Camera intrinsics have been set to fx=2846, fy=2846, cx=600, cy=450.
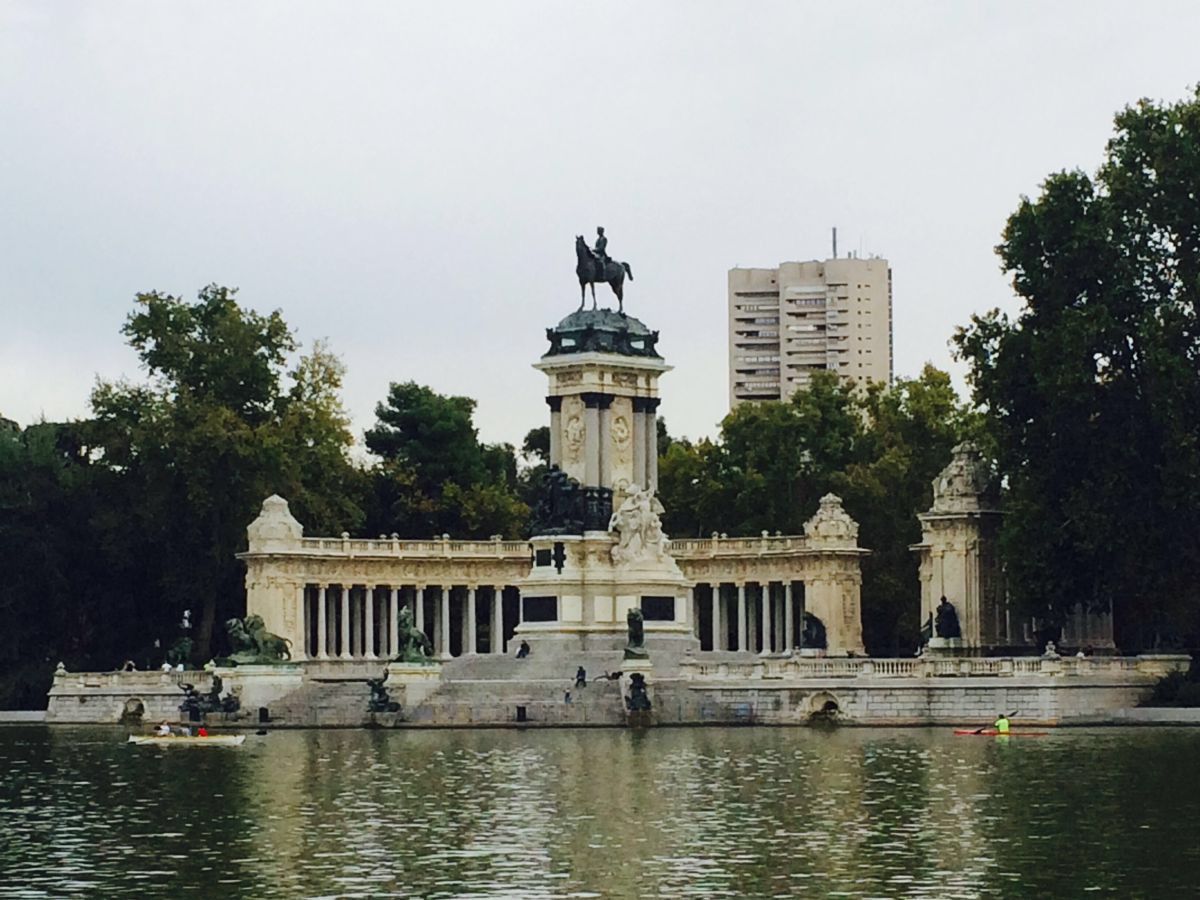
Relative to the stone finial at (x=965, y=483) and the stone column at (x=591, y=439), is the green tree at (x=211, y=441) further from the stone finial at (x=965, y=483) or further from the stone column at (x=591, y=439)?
the stone finial at (x=965, y=483)

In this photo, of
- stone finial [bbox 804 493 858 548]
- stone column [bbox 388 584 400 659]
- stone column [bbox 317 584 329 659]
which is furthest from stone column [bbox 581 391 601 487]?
stone column [bbox 317 584 329 659]

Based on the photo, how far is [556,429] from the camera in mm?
86688

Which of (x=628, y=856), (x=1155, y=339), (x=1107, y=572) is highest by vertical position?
(x=1155, y=339)

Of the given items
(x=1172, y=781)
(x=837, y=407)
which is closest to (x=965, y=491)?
(x=837, y=407)

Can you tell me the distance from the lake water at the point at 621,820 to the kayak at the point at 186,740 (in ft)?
12.2

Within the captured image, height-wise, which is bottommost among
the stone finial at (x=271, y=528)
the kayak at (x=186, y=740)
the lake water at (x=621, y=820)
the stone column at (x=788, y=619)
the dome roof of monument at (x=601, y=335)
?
the lake water at (x=621, y=820)

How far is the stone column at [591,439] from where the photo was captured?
281 ft

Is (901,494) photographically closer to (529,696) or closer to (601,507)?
(601,507)

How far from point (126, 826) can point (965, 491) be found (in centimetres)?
4711

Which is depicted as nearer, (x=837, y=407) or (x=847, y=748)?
(x=847, y=748)

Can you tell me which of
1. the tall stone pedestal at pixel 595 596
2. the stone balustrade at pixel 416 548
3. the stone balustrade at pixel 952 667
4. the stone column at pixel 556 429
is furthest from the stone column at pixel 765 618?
the stone balustrade at pixel 952 667

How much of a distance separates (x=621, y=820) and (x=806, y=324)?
140 meters

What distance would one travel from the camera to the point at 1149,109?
75.4m

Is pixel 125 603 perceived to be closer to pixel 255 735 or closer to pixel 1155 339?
pixel 255 735
